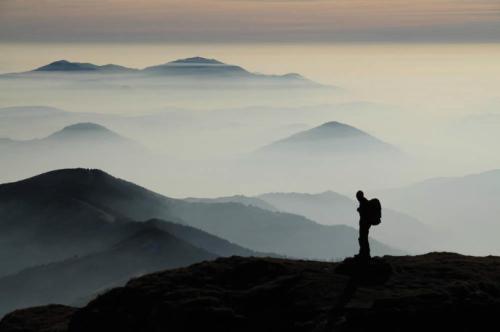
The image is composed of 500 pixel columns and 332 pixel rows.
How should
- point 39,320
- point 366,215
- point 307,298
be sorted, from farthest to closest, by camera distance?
1. point 39,320
2. point 366,215
3. point 307,298

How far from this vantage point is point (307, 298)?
60.1m

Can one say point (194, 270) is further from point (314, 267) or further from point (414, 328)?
point (414, 328)

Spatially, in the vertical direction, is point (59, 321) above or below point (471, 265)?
below

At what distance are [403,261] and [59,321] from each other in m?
34.7

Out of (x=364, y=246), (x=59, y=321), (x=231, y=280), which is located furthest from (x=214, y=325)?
(x=59, y=321)

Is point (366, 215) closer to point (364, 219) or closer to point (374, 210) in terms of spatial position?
point (364, 219)

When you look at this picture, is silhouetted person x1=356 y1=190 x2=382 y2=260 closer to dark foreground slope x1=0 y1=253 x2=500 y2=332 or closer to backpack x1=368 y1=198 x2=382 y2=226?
backpack x1=368 y1=198 x2=382 y2=226

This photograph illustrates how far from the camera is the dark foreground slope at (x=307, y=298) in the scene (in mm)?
56750

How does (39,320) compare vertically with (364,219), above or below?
below

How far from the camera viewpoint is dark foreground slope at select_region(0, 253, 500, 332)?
5675cm

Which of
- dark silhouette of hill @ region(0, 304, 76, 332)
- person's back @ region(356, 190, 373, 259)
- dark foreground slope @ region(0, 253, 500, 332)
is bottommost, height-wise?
dark silhouette of hill @ region(0, 304, 76, 332)

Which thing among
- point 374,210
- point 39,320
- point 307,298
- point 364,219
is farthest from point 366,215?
point 39,320

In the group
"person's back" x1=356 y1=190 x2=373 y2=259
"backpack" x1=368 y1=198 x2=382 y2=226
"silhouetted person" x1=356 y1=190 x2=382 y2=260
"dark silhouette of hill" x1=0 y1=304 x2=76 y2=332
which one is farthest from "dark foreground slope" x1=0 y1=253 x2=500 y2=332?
"dark silhouette of hill" x1=0 y1=304 x2=76 y2=332

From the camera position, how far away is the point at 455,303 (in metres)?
58.2
